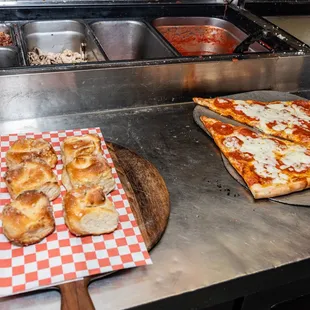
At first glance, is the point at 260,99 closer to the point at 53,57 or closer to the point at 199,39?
the point at 199,39

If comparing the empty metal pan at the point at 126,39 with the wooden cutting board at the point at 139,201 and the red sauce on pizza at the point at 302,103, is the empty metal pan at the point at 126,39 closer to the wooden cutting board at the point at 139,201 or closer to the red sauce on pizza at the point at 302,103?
the red sauce on pizza at the point at 302,103

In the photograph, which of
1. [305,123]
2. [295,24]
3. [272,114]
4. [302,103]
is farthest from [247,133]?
[295,24]

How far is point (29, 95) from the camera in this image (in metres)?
2.22

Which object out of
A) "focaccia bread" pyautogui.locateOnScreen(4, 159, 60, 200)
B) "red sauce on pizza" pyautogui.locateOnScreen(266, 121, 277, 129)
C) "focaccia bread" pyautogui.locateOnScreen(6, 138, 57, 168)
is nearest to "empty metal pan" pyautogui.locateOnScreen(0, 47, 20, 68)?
"focaccia bread" pyautogui.locateOnScreen(6, 138, 57, 168)

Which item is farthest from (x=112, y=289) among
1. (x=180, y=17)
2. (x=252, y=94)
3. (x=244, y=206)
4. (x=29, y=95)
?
(x=180, y=17)

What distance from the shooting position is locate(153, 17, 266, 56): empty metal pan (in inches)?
128

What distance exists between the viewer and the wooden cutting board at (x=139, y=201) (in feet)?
4.46

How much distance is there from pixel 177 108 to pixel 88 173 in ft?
3.37

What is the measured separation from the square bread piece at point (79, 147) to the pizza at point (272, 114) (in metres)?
0.87

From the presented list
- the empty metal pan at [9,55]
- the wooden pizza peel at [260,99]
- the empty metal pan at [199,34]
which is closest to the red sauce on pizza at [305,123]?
the wooden pizza peel at [260,99]

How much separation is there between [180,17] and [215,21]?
0.30 m

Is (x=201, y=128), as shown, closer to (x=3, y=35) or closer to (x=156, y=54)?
(x=156, y=54)

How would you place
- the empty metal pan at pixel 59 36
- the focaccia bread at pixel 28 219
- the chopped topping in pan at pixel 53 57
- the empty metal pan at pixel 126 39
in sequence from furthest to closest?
1. the empty metal pan at pixel 126 39
2. the empty metal pan at pixel 59 36
3. the chopped topping in pan at pixel 53 57
4. the focaccia bread at pixel 28 219

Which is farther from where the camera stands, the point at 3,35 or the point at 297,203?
the point at 3,35
